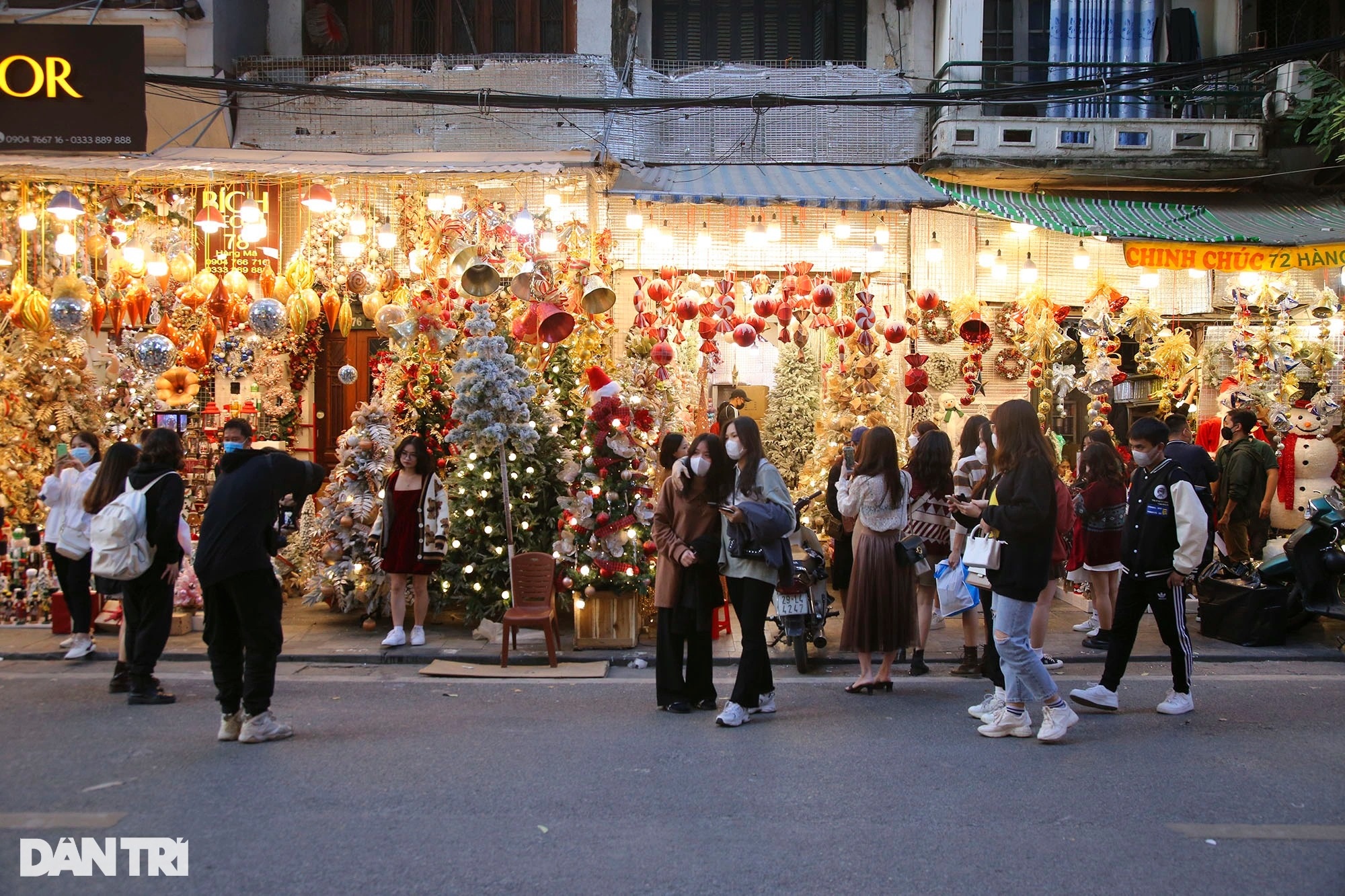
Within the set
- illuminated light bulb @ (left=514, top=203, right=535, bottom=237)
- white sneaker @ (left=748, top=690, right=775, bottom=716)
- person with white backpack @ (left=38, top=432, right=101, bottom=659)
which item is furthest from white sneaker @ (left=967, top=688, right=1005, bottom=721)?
person with white backpack @ (left=38, top=432, right=101, bottom=659)

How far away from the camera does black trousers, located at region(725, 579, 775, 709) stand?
645 cm

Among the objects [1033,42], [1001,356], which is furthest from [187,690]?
[1033,42]

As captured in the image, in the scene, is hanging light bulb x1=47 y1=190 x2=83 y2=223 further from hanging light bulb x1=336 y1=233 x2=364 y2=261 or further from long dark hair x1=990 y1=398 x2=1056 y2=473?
long dark hair x1=990 y1=398 x2=1056 y2=473

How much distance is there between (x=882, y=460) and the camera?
7.10m

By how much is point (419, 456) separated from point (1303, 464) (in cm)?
902

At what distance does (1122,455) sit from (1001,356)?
1805 millimetres

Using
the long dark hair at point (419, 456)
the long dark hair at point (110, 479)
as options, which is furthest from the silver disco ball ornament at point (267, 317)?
the long dark hair at point (110, 479)

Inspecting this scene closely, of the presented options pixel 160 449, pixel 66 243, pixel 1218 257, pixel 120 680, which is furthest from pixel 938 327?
pixel 66 243

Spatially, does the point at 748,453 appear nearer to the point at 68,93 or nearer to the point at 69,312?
the point at 69,312

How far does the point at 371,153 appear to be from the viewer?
11352 mm

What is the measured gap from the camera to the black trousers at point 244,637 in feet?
19.6

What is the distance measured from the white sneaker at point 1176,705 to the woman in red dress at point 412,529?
232 inches

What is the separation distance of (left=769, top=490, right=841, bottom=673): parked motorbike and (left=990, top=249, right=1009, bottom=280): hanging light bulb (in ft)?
15.4

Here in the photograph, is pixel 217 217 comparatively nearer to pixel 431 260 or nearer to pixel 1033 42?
pixel 431 260
